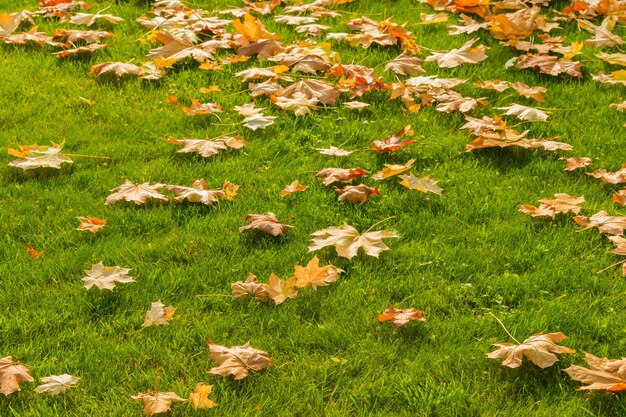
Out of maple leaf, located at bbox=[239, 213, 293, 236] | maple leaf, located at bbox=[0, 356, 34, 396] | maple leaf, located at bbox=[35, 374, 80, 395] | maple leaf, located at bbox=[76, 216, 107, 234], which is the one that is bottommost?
maple leaf, located at bbox=[35, 374, 80, 395]

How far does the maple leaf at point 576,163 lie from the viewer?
4.04m

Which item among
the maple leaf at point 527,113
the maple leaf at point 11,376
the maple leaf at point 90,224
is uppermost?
the maple leaf at point 527,113

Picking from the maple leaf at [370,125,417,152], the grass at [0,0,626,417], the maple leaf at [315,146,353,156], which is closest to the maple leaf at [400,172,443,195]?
the grass at [0,0,626,417]

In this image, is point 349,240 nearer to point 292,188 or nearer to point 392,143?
point 292,188

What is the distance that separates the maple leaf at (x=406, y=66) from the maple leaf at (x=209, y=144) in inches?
51.4

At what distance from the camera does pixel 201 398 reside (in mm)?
2639

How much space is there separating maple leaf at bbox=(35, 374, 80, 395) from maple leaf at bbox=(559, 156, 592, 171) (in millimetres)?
2662

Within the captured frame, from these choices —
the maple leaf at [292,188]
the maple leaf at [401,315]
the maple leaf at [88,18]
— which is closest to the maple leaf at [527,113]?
the maple leaf at [292,188]

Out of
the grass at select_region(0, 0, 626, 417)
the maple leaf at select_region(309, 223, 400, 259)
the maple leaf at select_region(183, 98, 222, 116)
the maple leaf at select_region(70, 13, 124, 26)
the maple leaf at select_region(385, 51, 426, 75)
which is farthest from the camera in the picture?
the maple leaf at select_region(70, 13, 124, 26)

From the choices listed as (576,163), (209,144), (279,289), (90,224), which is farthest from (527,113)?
(90,224)

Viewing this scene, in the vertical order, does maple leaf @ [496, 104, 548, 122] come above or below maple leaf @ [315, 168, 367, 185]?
above

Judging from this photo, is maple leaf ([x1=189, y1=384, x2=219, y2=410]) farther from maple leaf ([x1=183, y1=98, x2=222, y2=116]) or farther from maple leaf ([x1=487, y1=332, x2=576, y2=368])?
maple leaf ([x1=183, y1=98, x2=222, y2=116])

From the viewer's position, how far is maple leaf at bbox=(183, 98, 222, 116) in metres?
4.61

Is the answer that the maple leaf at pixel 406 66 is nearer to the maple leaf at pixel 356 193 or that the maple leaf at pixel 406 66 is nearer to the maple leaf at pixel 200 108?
the maple leaf at pixel 200 108
